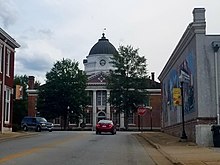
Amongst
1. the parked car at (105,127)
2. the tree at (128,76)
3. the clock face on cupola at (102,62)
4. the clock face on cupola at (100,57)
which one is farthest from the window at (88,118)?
the parked car at (105,127)

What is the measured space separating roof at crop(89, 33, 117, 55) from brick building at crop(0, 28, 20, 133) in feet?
174

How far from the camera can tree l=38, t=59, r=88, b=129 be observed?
7988 centimetres

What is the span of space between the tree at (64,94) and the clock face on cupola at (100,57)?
12.9 meters

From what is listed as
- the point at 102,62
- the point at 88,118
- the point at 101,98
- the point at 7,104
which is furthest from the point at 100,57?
the point at 7,104

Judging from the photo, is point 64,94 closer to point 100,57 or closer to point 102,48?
point 100,57

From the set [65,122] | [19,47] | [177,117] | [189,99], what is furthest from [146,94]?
[189,99]

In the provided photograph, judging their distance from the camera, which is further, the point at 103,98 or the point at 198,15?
the point at 103,98

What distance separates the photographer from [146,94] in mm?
72062

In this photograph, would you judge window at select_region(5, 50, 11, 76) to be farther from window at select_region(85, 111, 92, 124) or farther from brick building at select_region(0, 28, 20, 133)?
window at select_region(85, 111, 92, 124)

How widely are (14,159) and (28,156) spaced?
1252 mm

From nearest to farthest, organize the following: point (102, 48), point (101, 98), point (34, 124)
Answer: point (34, 124) < point (101, 98) < point (102, 48)

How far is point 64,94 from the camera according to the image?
80.3 metres

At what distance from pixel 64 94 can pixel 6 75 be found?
39864mm

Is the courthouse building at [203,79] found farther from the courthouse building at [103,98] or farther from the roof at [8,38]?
the courthouse building at [103,98]
